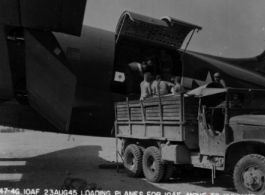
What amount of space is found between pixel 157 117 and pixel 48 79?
2.81 metres

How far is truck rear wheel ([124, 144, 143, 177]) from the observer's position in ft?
27.9

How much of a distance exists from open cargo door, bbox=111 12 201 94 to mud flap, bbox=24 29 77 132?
→ 330 centimetres

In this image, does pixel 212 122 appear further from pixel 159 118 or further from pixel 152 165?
pixel 152 165

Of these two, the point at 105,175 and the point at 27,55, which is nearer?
the point at 27,55

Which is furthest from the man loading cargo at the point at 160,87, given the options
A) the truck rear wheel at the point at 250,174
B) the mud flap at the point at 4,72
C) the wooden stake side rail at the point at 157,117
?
the mud flap at the point at 4,72

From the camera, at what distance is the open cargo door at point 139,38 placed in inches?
417

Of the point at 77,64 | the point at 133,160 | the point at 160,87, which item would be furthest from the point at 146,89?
the point at 77,64

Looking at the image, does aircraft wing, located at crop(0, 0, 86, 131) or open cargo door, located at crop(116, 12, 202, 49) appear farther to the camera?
open cargo door, located at crop(116, 12, 202, 49)

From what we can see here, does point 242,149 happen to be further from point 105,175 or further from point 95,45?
point 95,45

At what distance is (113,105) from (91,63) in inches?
60.6

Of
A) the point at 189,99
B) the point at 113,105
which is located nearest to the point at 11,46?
the point at 113,105

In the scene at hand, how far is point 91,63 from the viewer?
10086 mm

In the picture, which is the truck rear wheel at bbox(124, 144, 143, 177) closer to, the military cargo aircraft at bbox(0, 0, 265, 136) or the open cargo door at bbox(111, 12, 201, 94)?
the military cargo aircraft at bbox(0, 0, 265, 136)

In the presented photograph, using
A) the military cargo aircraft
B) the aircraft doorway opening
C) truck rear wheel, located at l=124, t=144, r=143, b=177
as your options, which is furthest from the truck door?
the aircraft doorway opening
